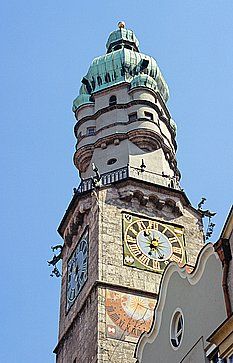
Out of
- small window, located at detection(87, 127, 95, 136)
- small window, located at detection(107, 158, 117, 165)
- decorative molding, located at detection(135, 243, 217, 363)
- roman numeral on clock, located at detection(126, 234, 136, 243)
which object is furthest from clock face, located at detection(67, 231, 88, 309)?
decorative molding, located at detection(135, 243, 217, 363)

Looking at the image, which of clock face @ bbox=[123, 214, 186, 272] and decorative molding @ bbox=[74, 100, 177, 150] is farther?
decorative molding @ bbox=[74, 100, 177, 150]

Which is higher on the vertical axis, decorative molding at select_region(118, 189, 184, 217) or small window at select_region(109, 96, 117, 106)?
small window at select_region(109, 96, 117, 106)

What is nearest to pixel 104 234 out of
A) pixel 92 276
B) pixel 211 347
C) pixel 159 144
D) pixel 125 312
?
pixel 92 276

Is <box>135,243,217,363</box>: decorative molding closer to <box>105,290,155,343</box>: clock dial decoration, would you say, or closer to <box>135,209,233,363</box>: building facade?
<box>135,209,233,363</box>: building facade

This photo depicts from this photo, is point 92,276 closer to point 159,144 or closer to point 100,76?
point 159,144

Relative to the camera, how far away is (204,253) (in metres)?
14.2

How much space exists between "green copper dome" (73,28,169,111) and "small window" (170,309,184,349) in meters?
22.8

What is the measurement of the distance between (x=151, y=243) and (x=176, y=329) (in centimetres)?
1367

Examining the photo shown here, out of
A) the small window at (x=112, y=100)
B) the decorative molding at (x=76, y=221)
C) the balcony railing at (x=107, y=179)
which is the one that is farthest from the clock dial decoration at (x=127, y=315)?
the small window at (x=112, y=100)

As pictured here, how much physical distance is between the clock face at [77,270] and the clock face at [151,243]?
1708mm

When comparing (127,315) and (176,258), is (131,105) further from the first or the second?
(127,315)

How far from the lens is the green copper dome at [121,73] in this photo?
123ft

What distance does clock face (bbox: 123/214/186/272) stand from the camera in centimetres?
2788

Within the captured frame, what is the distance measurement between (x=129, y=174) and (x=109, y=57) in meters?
10.4
